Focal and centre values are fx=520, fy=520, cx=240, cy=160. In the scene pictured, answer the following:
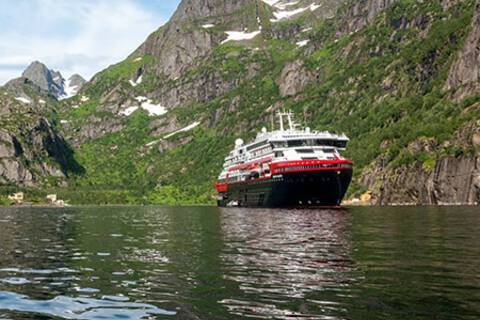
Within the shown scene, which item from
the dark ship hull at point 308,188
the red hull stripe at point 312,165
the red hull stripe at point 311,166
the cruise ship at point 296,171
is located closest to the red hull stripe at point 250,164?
the cruise ship at point 296,171

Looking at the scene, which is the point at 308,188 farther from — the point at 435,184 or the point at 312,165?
the point at 435,184

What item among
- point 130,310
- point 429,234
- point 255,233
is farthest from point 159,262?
point 429,234

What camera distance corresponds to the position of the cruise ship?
→ 98.4 m

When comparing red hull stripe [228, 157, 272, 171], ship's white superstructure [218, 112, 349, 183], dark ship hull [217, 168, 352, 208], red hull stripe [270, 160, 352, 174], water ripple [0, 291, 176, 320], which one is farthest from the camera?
red hull stripe [228, 157, 272, 171]

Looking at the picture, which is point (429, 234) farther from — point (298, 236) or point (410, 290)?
point (410, 290)

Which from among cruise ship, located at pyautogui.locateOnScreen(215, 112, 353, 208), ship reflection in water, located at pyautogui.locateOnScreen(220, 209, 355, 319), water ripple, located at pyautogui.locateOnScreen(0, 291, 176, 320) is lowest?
ship reflection in water, located at pyautogui.locateOnScreen(220, 209, 355, 319)

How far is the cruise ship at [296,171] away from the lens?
9844cm

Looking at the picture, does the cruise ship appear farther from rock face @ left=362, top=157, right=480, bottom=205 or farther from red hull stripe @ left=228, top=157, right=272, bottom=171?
rock face @ left=362, top=157, right=480, bottom=205

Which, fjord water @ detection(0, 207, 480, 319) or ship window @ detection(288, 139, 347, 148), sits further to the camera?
ship window @ detection(288, 139, 347, 148)

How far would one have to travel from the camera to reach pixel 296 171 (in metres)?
98.8

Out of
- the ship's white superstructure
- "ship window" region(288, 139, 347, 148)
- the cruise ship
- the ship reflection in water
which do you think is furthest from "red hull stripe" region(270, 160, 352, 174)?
the ship reflection in water

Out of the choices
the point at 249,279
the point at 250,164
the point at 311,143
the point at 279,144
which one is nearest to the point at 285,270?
the point at 249,279

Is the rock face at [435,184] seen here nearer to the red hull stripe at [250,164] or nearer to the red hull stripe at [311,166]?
the red hull stripe at [311,166]

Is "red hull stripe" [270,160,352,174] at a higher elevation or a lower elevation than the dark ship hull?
higher
